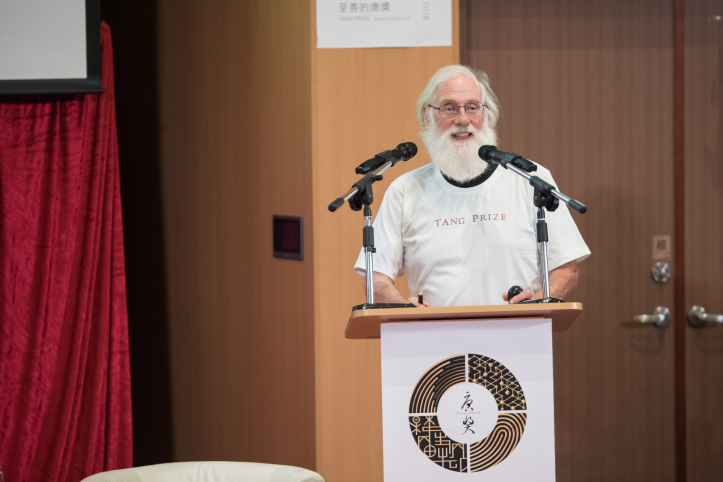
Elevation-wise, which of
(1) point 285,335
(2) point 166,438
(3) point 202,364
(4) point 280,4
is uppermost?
(4) point 280,4

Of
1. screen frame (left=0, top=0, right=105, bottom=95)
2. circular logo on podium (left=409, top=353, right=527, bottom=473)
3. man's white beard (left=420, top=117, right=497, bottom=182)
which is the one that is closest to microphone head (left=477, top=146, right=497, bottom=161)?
man's white beard (left=420, top=117, right=497, bottom=182)

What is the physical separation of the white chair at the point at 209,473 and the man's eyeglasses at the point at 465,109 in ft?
4.02

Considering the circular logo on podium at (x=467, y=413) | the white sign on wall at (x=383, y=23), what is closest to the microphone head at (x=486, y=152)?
the circular logo on podium at (x=467, y=413)

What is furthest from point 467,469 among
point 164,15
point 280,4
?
point 164,15

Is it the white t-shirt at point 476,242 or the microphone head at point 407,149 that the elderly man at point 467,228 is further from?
the microphone head at point 407,149

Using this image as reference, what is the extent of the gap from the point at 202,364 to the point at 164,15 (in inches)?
69.5

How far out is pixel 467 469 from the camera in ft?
5.50

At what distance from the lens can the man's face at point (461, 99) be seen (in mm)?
2322

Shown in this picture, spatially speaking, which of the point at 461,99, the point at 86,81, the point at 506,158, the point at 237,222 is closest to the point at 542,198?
the point at 506,158

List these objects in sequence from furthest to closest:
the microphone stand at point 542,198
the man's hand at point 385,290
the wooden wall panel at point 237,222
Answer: the wooden wall panel at point 237,222 → the man's hand at point 385,290 → the microphone stand at point 542,198

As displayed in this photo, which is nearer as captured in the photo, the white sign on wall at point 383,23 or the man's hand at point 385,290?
the man's hand at point 385,290

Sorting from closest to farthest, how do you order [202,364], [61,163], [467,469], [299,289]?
[467,469], [299,289], [61,163], [202,364]

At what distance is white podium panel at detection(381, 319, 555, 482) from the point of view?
1.68 meters

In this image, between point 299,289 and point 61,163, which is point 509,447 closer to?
point 299,289
